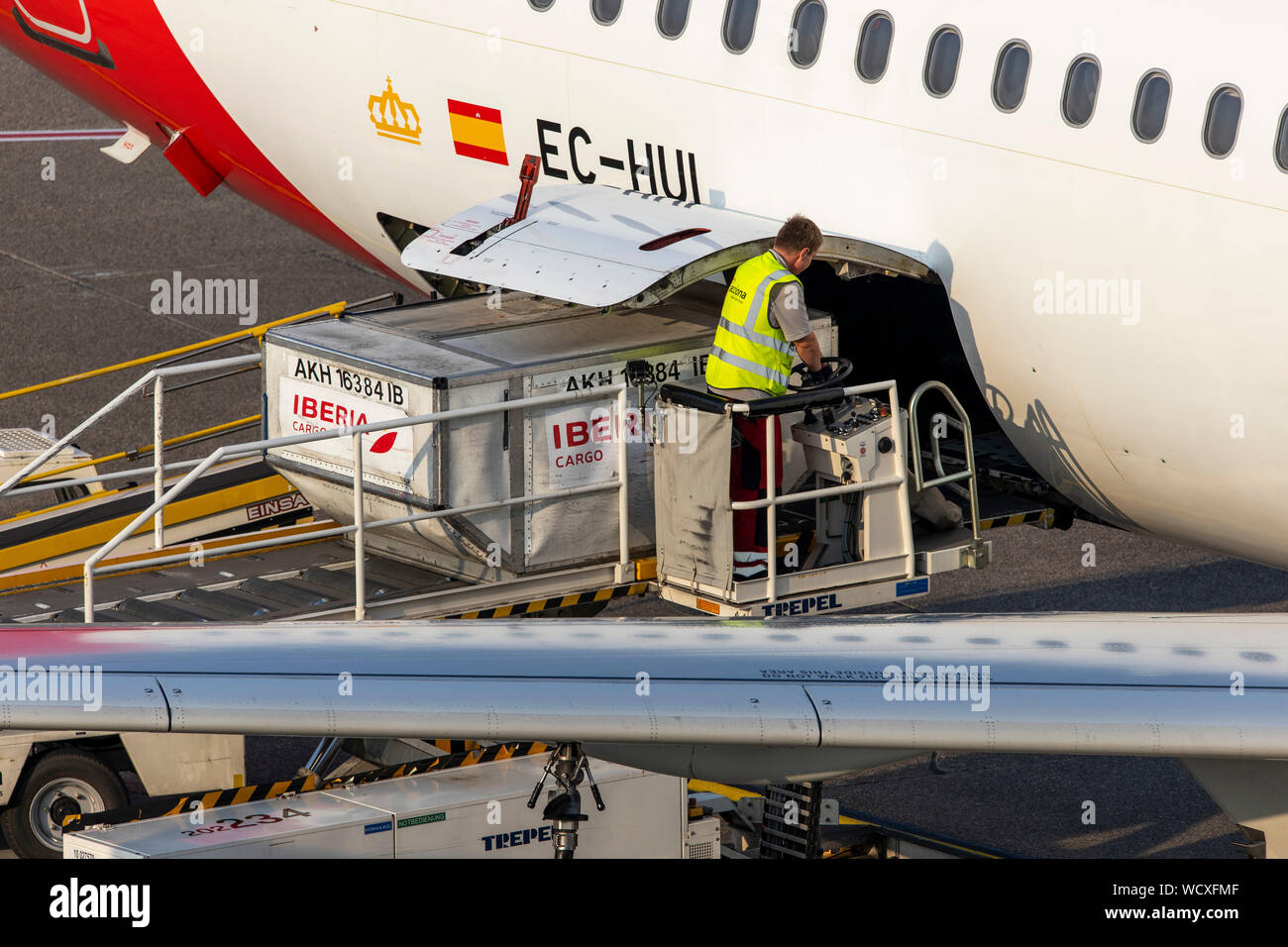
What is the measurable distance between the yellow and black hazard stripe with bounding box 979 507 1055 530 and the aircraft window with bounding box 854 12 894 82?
3285 mm

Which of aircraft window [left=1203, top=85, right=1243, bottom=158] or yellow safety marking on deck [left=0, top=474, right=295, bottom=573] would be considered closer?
aircraft window [left=1203, top=85, right=1243, bottom=158]

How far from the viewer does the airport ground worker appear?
11.1 meters

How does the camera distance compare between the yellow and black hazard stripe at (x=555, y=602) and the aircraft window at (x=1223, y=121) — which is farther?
the yellow and black hazard stripe at (x=555, y=602)

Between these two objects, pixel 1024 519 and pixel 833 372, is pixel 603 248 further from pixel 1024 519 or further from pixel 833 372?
pixel 1024 519

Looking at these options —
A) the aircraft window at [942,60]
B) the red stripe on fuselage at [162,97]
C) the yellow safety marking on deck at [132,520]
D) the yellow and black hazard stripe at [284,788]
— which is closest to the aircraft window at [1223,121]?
the aircraft window at [942,60]

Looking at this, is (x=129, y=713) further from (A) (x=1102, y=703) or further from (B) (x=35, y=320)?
(B) (x=35, y=320)

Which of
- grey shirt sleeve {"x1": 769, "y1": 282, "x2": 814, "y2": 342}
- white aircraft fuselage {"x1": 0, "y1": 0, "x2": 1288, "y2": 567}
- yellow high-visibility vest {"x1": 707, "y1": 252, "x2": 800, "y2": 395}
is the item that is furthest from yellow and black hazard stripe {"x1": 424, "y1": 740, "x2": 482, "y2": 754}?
white aircraft fuselage {"x1": 0, "y1": 0, "x2": 1288, "y2": 567}

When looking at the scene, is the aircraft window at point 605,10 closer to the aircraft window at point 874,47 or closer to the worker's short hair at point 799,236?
the aircraft window at point 874,47

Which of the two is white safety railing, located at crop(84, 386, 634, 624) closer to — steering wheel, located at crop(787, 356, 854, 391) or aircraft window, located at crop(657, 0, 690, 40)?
steering wheel, located at crop(787, 356, 854, 391)

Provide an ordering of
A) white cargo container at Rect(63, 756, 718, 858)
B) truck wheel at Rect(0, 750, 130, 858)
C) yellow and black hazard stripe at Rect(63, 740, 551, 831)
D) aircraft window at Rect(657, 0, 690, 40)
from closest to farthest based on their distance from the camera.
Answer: white cargo container at Rect(63, 756, 718, 858)
yellow and black hazard stripe at Rect(63, 740, 551, 831)
aircraft window at Rect(657, 0, 690, 40)
truck wheel at Rect(0, 750, 130, 858)

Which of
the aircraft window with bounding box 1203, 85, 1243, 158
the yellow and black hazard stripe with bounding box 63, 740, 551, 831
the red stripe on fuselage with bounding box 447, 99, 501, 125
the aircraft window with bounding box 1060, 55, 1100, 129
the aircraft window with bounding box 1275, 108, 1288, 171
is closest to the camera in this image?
the aircraft window with bounding box 1275, 108, 1288, 171

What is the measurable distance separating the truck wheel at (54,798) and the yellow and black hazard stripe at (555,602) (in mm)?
3030

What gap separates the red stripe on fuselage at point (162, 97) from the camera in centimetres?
1498

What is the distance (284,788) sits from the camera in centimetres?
1133
